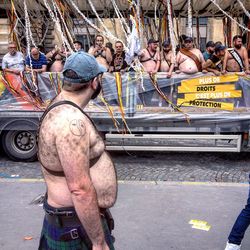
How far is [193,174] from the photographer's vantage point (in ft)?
21.2

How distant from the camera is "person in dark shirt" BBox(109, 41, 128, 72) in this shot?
7830 mm

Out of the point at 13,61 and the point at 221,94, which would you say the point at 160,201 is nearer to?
the point at 221,94

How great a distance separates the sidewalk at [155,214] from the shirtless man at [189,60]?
2345mm

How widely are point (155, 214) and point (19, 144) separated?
3605 millimetres

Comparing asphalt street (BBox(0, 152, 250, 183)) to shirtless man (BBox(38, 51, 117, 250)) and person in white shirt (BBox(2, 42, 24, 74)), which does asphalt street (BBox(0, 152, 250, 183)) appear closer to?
person in white shirt (BBox(2, 42, 24, 74))

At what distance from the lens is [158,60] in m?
7.77

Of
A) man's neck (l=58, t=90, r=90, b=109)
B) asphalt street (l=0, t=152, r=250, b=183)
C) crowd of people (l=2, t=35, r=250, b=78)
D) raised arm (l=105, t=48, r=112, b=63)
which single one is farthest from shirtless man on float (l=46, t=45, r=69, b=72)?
man's neck (l=58, t=90, r=90, b=109)

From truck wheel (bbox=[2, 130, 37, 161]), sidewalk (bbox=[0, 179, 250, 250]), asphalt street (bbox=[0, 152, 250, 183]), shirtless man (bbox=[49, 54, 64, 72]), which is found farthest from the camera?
shirtless man (bbox=[49, 54, 64, 72])

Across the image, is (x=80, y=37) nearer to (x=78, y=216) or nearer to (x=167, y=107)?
(x=167, y=107)

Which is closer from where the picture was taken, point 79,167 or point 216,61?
point 79,167

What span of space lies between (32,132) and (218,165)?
352 cm

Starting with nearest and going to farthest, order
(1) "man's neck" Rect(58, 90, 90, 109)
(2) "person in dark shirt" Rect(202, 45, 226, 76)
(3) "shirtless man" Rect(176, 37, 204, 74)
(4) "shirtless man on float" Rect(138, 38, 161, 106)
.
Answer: (1) "man's neck" Rect(58, 90, 90, 109), (3) "shirtless man" Rect(176, 37, 204, 74), (2) "person in dark shirt" Rect(202, 45, 226, 76), (4) "shirtless man on float" Rect(138, 38, 161, 106)

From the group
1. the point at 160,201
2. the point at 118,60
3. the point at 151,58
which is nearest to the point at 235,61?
the point at 151,58

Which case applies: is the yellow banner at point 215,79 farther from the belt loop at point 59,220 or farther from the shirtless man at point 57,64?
the belt loop at point 59,220
